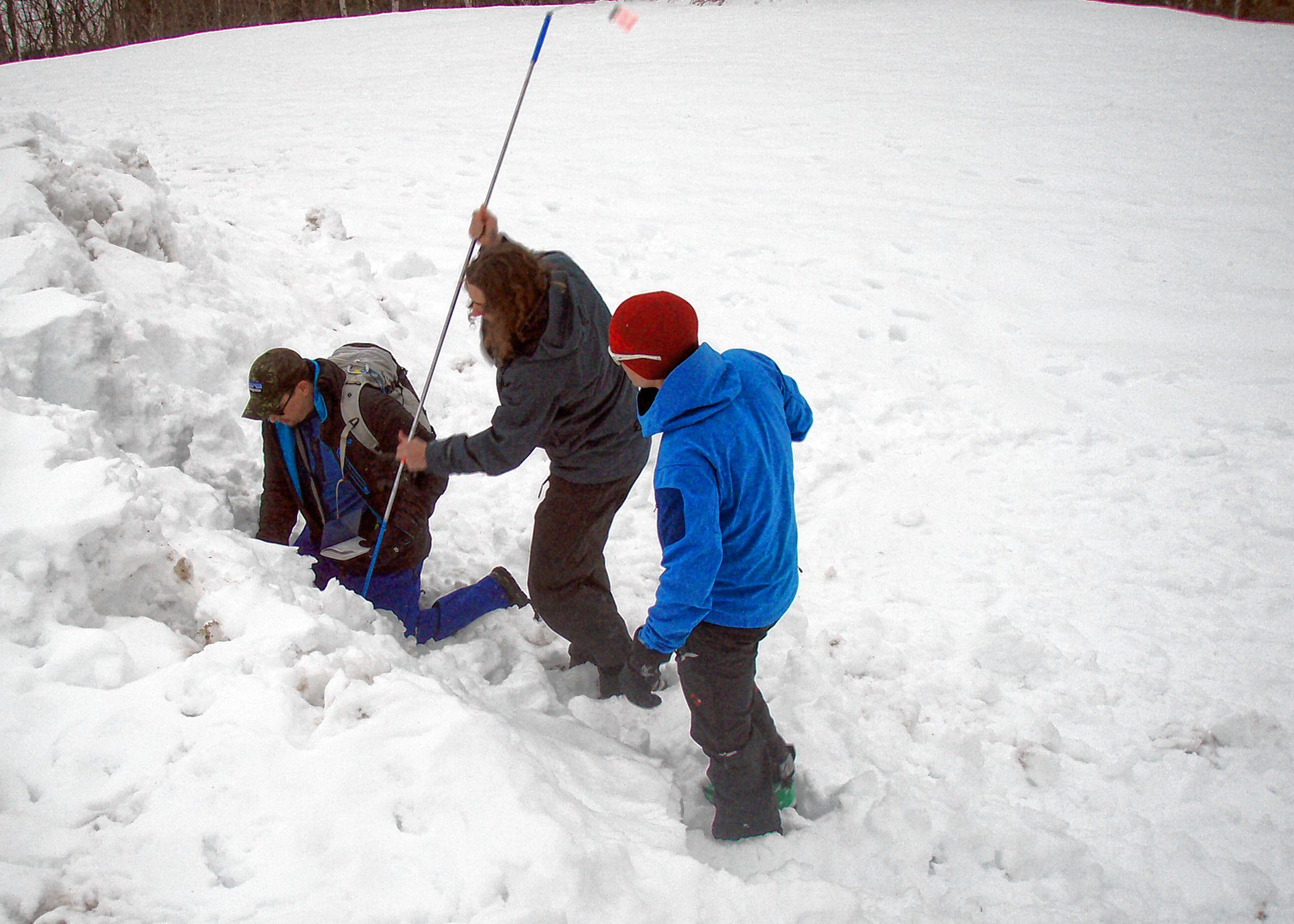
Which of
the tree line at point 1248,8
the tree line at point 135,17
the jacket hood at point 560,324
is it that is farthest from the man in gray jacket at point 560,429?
the tree line at point 1248,8

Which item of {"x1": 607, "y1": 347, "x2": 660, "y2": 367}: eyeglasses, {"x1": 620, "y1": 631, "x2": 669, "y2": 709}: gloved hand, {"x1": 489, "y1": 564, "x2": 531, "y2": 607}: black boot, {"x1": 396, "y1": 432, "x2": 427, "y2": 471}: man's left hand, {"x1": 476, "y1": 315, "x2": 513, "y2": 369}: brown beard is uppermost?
{"x1": 607, "y1": 347, "x2": 660, "y2": 367}: eyeglasses

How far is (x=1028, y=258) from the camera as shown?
7348 millimetres

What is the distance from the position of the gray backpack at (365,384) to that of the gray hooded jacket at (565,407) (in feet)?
1.53

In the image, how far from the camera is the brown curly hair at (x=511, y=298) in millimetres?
2523

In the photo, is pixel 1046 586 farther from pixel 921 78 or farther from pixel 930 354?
pixel 921 78

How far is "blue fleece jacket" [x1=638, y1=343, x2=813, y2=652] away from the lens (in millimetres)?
2279

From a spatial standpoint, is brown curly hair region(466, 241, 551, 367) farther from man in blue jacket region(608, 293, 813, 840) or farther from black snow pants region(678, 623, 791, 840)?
black snow pants region(678, 623, 791, 840)

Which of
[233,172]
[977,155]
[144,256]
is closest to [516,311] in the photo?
[144,256]

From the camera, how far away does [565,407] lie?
2.89m

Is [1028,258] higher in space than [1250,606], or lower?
higher

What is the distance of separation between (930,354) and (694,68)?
1042cm

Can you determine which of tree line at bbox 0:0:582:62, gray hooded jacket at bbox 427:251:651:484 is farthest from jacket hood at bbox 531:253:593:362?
tree line at bbox 0:0:582:62

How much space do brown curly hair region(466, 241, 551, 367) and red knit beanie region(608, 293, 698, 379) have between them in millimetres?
385

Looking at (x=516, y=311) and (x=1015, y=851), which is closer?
(x=516, y=311)
